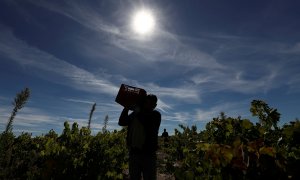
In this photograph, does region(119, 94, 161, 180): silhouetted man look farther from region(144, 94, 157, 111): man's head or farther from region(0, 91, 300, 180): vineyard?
region(0, 91, 300, 180): vineyard

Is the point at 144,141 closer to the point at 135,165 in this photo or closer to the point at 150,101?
the point at 135,165

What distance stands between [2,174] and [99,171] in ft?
10.0

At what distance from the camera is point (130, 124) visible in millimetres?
5254

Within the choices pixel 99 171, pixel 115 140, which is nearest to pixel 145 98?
pixel 99 171

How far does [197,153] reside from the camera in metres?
4.94

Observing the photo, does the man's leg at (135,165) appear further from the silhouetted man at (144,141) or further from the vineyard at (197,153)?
the vineyard at (197,153)

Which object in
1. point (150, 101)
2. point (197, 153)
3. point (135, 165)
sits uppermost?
point (150, 101)

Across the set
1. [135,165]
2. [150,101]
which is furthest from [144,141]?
[150,101]

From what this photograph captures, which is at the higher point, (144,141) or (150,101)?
(150,101)

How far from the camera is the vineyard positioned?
1940 millimetres

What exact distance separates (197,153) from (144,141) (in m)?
0.92

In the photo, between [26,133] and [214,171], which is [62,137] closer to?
[26,133]

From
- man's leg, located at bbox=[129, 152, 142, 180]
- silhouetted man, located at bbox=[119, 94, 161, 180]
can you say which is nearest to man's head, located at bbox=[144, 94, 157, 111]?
silhouetted man, located at bbox=[119, 94, 161, 180]

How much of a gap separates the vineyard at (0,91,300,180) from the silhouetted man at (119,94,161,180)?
762 millimetres
